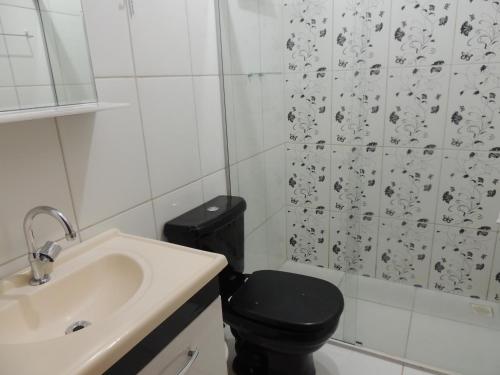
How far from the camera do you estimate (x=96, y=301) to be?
3.14 ft

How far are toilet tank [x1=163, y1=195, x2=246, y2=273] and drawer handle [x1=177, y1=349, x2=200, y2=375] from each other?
46cm

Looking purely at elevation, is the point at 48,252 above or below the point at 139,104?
below

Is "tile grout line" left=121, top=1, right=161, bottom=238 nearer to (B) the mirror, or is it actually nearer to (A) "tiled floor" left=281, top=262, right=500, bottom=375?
(B) the mirror

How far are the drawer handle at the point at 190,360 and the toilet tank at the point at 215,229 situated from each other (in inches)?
18.0

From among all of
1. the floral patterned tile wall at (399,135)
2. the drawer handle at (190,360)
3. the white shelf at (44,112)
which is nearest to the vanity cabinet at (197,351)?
the drawer handle at (190,360)

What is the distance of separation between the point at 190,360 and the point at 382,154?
1.57 m

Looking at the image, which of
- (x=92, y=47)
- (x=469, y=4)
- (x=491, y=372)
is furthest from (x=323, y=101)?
(x=491, y=372)

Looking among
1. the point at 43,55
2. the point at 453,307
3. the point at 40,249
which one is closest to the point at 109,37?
the point at 43,55

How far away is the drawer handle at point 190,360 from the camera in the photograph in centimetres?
83

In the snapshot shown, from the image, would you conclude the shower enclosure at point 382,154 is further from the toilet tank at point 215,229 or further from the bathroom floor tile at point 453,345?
the toilet tank at point 215,229

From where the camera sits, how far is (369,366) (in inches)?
64.9

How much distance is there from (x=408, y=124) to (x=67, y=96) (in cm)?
164

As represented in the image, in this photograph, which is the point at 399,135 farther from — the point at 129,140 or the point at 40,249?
the point at 40,249

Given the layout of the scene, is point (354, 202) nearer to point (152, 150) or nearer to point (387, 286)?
point (387, 286)
